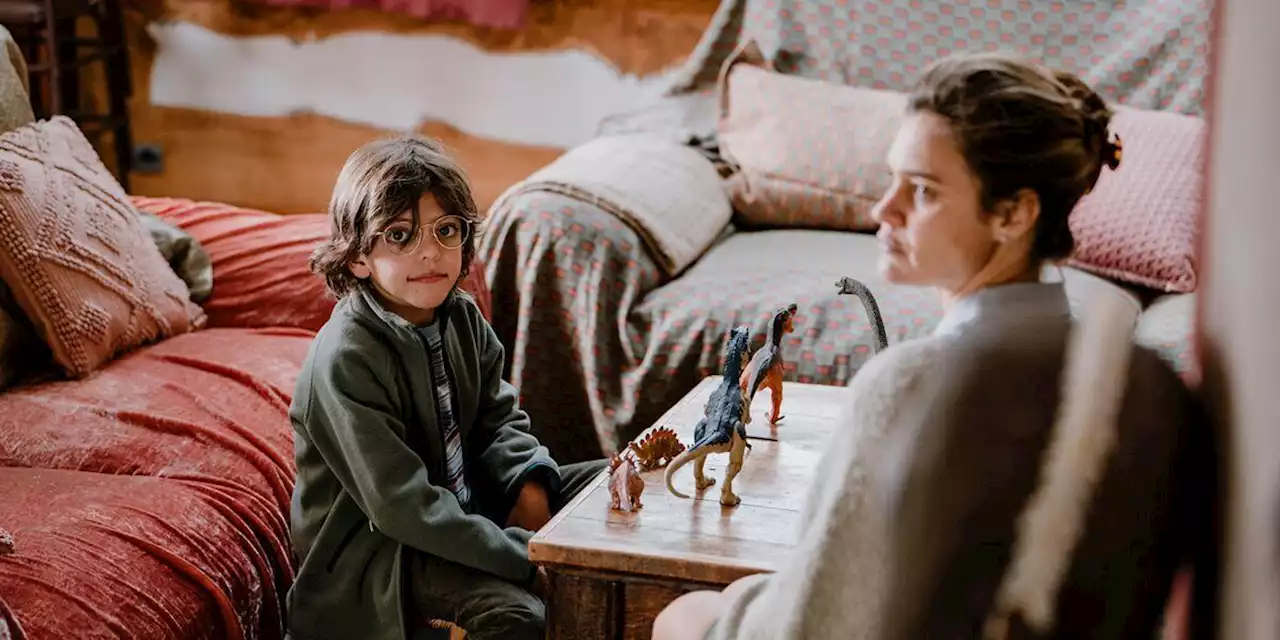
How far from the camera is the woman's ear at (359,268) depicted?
1603mm

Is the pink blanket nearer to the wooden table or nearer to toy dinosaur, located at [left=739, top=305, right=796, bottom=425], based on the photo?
toy dinosaur, located at [left=739, top=305, right=796, bottom=425]

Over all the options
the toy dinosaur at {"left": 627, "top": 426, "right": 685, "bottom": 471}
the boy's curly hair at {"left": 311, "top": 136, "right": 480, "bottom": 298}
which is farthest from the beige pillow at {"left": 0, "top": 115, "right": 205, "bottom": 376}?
the toy dinosaur at {"left": 627, "top": 426, "right": 685, "bottom": 471}

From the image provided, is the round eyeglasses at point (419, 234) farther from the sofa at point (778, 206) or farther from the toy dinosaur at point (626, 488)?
the sofa at point (778, 206)

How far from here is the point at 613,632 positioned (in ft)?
4.39

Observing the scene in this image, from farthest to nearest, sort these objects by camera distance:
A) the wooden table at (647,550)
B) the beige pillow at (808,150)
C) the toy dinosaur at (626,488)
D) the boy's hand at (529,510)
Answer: the beige pillow at (808,150), the boy's hand at (529,510), the toy dinosaur at (626,488), the wooden table at (647,550)

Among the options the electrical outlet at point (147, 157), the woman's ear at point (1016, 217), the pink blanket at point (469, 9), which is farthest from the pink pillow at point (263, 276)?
the electrical outlet at point (147, 157)

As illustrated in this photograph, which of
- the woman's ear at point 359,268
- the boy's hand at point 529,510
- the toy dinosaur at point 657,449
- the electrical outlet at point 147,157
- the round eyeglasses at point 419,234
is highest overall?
the round eyeglasses at point 419,234

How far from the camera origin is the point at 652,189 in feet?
8.38

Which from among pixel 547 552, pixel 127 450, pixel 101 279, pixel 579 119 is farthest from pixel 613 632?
pixel 579 119

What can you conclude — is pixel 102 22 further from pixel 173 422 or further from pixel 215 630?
pixel 215 630

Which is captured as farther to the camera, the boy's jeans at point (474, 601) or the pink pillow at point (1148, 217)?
the pink pillow at point (1148, 217)

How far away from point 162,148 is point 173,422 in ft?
7.69

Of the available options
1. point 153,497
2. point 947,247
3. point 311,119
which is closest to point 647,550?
point 947,247

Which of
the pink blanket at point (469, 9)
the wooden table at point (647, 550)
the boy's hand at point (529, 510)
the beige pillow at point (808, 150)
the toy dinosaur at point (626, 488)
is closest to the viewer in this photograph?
the wooden table at point (647, 550)
